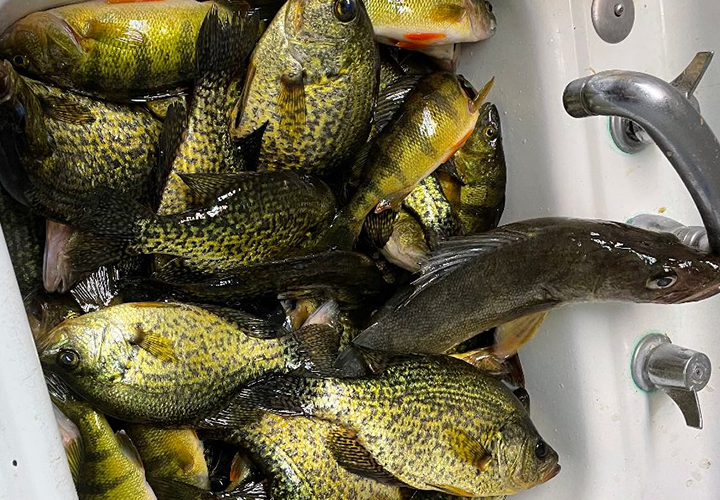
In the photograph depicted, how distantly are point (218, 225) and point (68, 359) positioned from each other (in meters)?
0.29

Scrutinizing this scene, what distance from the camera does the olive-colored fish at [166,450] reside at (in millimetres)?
1271

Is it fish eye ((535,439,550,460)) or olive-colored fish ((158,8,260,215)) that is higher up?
olive-colored fish ((158,8,260,215))

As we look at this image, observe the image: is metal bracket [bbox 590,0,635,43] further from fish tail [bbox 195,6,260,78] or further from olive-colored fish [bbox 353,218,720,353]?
fish tail [bbox 195,6,260,78]

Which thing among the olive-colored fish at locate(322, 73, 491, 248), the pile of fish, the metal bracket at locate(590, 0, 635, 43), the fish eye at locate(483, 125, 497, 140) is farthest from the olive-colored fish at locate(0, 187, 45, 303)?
the metal bracket at locate(590, 0, 635, 43)

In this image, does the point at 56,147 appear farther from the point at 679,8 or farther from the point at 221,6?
the point at 679,8

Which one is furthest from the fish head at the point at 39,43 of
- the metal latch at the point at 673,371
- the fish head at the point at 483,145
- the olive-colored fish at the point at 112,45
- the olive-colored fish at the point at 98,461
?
the metal latch at the point at 673,371

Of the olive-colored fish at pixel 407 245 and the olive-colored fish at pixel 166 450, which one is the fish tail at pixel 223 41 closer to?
the olive-colored fish at pixel 407 245

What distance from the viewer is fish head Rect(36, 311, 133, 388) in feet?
3.76

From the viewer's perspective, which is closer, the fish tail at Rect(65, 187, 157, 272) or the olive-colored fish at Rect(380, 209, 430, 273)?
the fish tail at Rect(65, 187, 157, 272)

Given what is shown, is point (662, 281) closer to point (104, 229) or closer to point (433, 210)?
point (433, 210)

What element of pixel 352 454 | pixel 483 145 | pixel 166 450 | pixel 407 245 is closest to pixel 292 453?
pixel 352 454

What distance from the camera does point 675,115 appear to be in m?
1.09

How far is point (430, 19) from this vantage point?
4.70ft

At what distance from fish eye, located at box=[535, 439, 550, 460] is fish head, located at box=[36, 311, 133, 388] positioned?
71 cm
